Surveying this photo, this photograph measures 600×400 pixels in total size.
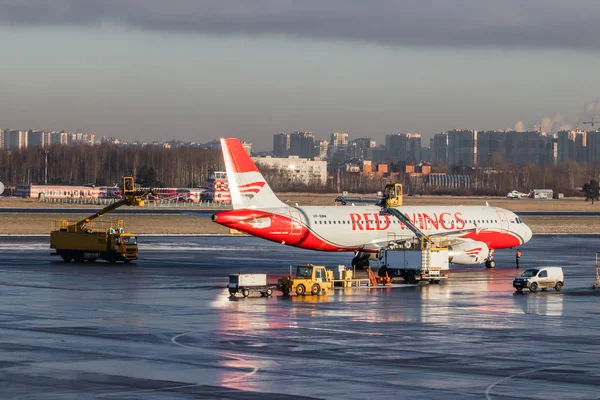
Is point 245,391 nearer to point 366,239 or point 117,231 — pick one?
point 366,239

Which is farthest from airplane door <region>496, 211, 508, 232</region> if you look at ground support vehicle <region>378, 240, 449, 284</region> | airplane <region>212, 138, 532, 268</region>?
ground support vehicle <region>378, 240, 449, 284</region>

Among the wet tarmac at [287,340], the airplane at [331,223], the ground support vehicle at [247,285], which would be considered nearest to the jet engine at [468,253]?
the airplane at [331,223]

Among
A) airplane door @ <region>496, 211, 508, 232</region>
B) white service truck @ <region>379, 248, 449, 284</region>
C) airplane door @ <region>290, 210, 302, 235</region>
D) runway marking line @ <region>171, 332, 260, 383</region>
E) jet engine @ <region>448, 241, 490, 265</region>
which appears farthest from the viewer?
airplane door @ <region>496, 211, 508, 232</region>

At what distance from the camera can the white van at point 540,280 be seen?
58.1 meters

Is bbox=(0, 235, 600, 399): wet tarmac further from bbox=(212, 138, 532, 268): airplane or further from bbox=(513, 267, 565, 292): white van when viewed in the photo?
bbox=(212, 138, 532, 268): airplane

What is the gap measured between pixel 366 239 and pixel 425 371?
43.4m

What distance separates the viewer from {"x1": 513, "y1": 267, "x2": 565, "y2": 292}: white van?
58125 millimetres

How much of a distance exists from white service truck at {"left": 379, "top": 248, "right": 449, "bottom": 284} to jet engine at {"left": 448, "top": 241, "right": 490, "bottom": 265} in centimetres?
818

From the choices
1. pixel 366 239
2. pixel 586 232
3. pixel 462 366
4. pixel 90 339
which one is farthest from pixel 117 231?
pixel 586 232

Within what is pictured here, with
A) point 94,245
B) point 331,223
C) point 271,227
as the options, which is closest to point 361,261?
point 331,223

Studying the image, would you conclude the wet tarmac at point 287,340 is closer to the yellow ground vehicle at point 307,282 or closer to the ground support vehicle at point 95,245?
the yellow ground vehicle at point 307,282

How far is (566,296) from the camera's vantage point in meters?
55.7

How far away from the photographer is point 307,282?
55.6m

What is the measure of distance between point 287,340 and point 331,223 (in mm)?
36125
